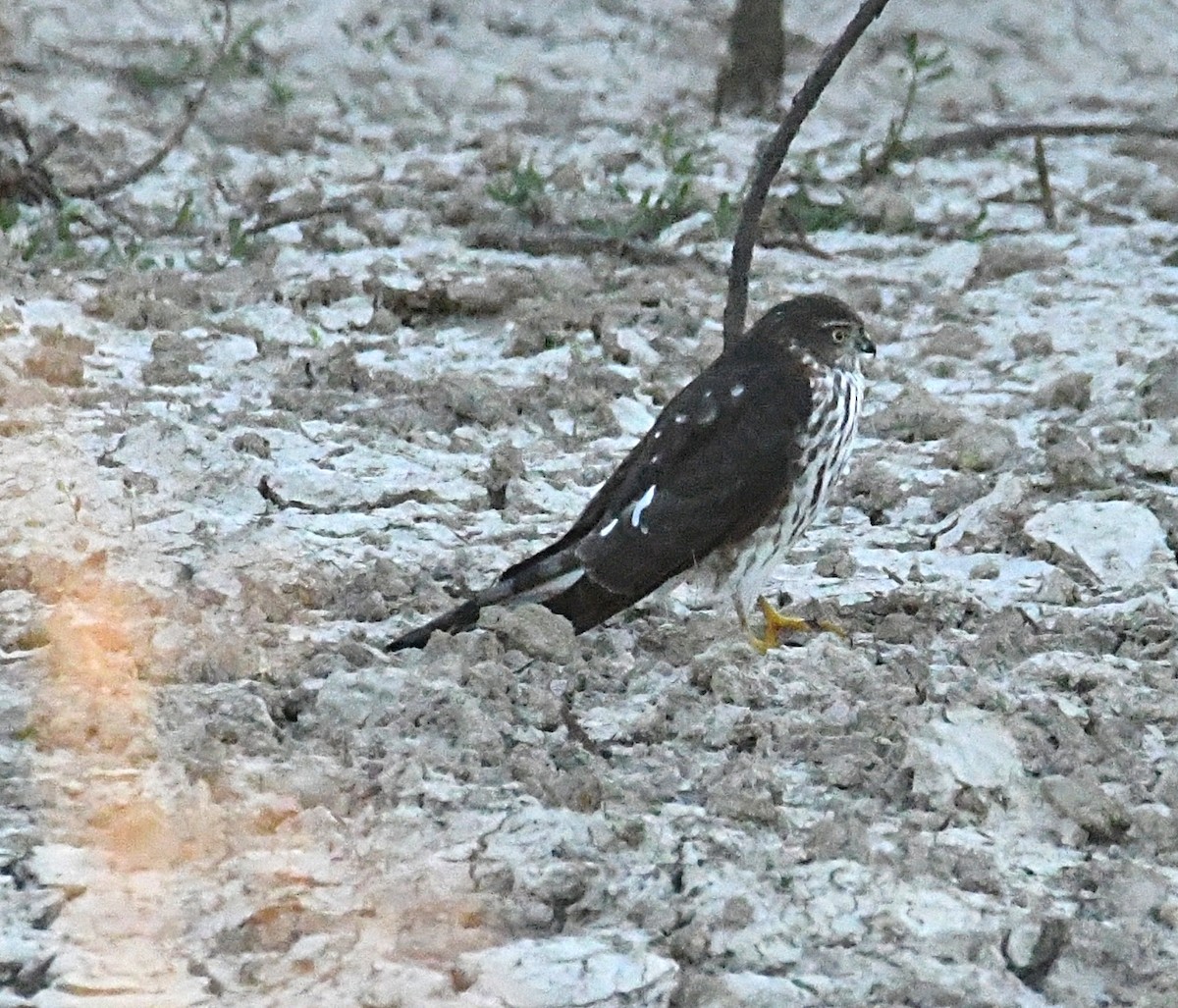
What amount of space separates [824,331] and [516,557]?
33.8 inches

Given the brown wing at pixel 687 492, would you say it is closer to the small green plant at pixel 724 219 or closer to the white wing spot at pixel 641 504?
the white wing spot at pixel 641 504

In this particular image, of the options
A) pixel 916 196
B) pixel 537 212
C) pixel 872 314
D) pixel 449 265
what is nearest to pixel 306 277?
pixel 449 265

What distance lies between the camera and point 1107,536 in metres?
5.43

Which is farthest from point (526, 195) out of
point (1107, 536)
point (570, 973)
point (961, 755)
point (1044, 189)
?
point (570, 973)

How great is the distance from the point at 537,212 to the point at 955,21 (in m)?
3.48

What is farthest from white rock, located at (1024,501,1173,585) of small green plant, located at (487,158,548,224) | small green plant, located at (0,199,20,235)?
small green plant, located at (0,199,20,235)

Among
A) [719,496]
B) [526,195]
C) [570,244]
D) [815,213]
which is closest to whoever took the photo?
[719,496]

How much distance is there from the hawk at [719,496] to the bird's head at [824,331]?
2 cm

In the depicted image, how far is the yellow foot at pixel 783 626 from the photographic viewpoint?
4957mm

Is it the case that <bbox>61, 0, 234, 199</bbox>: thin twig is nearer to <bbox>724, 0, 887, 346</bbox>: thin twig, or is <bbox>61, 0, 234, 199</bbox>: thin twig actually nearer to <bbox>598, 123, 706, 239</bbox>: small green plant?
<bbox>598, 123, 706, 239</bbox>: small green plant

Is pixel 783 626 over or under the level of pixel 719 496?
under

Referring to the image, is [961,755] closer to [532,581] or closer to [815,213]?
[532,581]

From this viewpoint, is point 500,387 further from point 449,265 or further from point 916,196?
point 916,196

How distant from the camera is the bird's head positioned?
5336mm
